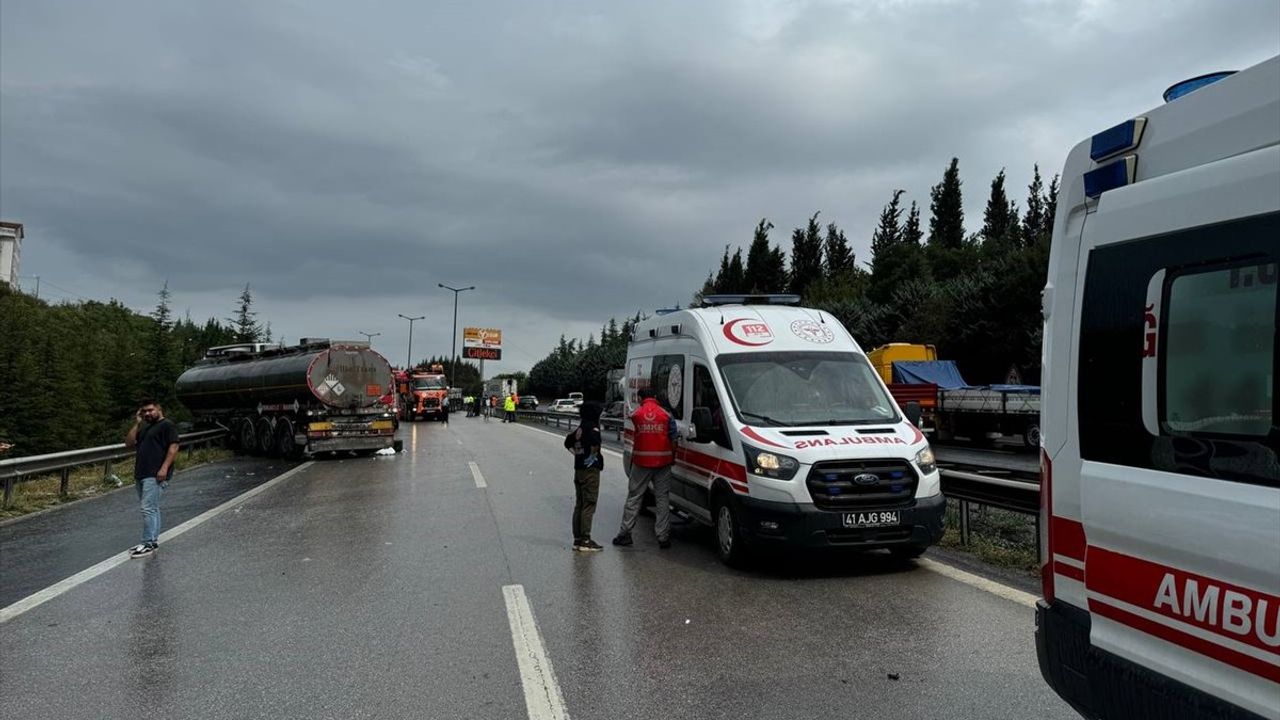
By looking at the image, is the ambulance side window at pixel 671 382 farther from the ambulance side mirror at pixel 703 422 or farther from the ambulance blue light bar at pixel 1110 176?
the ambulance blue light bar at pixel 1110 176

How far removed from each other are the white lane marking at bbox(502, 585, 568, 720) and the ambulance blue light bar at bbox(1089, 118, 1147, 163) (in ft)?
11.7

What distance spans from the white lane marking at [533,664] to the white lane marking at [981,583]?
12.0 feet

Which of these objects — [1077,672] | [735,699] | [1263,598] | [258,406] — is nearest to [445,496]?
[735,699]

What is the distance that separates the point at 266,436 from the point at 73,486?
27.9ft

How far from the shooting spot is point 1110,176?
9.76 ft

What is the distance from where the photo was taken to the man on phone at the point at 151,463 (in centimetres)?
881

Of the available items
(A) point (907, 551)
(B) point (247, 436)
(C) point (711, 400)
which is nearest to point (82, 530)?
(C) point (711, 400)

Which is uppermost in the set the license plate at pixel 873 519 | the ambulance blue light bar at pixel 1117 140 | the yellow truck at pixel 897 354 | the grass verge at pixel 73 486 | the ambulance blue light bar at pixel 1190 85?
the yellow truck at pixel 897 354

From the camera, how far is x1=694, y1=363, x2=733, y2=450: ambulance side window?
7.84 metres

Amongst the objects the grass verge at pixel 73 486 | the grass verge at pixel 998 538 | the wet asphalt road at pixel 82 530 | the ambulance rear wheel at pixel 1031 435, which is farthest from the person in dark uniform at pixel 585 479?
the ambulance rear wheel at pixel 1031 435

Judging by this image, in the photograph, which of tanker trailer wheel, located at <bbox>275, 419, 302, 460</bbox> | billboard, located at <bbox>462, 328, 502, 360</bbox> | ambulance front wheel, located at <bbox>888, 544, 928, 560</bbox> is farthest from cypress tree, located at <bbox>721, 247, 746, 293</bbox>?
ambulance front wheel, located at <bbox>888, 544, 928, 560</bbox>

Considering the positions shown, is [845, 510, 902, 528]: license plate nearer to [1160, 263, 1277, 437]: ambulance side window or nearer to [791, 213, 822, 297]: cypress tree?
[1160, 263, 1277, 437]: ambulance side window

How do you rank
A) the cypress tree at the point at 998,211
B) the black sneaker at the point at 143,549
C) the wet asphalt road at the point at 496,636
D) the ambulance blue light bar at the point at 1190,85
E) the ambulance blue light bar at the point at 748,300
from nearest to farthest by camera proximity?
the ambulance blue light bar at the point at 1190,85, the wet asphalt road at the point at 496,636, the black sneaker at the point at 143,549, the ambulance blue light bar at the point at 748,300, the cypress tree at the point at 998,211

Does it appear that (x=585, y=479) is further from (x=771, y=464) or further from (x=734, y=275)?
(x=734, y=275)
